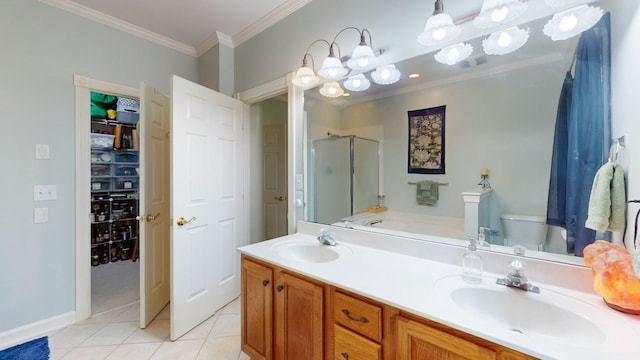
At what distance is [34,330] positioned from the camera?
6.54 feet

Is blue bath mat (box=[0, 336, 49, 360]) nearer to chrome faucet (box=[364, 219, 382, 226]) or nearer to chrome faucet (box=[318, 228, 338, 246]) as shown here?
chrome faucet (box=[318, 228, 338, 246])

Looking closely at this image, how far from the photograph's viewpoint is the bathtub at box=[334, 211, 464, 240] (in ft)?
4.61

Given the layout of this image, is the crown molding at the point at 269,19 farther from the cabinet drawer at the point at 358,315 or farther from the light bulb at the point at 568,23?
the cabinet drawer at the point at 358,315

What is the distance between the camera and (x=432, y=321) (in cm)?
86

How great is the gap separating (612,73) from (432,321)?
115 cm

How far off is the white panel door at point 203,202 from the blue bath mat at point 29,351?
2.72ft

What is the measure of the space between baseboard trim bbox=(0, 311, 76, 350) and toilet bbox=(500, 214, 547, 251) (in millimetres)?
3205

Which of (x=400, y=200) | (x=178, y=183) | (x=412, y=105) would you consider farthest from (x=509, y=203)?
(x=178, y=183)

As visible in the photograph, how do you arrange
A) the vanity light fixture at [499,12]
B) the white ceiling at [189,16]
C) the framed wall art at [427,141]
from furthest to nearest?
the white ceiling at [189,16] → the framed wall art at [427,141] → the vanity light fixture at [499,12]

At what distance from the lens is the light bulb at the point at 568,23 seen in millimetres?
1052

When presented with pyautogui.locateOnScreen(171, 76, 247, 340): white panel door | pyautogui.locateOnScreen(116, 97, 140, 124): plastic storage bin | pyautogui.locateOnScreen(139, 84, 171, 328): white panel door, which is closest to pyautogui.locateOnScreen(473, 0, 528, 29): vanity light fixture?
pyautogui.locateOnScreen(171, 76, 247, 340): white panel door

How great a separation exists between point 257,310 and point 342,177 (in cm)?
110

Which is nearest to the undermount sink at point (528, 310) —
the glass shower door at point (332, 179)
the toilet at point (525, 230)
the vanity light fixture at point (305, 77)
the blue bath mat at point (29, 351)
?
the toilet at point (525, 230)

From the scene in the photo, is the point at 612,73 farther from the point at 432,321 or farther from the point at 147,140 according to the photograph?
the point at 147,140
